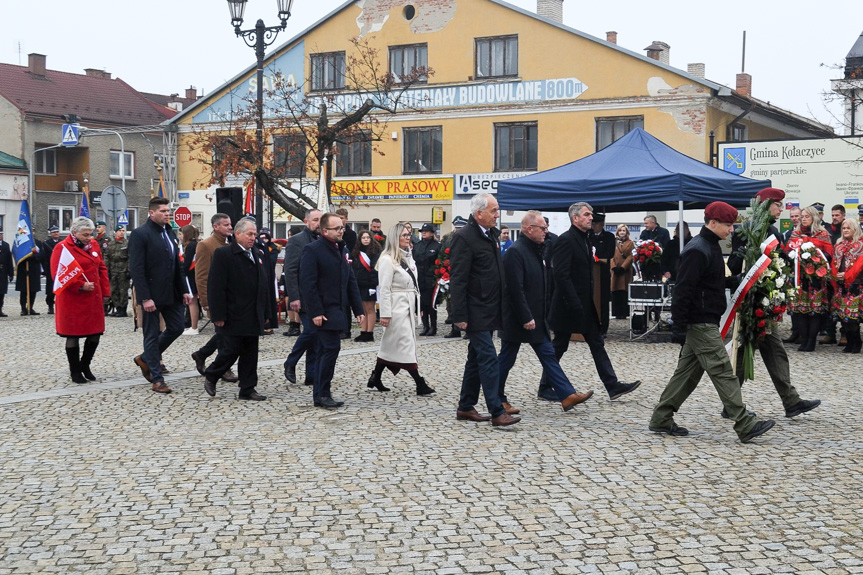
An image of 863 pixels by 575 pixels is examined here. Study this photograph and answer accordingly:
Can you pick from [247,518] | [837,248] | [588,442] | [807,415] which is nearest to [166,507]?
[247,518]

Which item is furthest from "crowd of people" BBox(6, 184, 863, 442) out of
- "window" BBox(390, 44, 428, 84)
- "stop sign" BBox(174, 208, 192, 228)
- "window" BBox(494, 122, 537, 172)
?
"window" BBox(390, 44, 428, 84)

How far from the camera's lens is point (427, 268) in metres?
17.8

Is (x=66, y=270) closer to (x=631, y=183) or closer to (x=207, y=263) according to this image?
(x=207, y=263)

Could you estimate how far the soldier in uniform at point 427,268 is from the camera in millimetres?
17797

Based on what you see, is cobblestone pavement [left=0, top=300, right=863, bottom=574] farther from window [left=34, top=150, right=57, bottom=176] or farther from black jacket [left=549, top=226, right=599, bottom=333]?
window [left=34, top=150, right=57, bottom=176]

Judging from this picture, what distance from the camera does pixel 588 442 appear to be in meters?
8.20

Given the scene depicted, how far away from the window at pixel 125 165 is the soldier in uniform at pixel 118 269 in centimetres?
3340

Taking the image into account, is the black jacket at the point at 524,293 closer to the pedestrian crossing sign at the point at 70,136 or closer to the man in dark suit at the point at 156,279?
the man in dark suit at the point at 156,279

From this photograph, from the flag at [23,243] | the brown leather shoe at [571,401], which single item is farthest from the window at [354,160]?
the brown leather shoe at [571,401]

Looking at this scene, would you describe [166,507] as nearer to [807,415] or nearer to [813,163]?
[807,415]

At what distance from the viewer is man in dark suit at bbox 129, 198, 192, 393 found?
1098 cm

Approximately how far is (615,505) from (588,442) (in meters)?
1.97

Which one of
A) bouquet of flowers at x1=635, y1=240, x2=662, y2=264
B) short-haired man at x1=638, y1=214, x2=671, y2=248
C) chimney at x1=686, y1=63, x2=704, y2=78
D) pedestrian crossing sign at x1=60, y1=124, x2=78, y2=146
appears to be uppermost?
chimney at x1=686, y1=63, x2=704, y2=78

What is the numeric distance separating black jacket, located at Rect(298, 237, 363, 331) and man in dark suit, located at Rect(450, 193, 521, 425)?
1.45 meters
